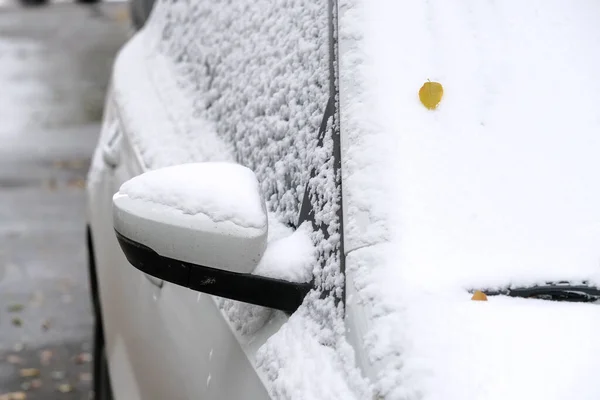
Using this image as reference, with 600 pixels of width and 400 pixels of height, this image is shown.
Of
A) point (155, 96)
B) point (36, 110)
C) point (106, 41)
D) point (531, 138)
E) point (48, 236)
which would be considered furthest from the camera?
point (106, 41)

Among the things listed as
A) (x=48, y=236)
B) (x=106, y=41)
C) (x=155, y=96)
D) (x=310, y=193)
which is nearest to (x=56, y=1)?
(x=106, y=41)

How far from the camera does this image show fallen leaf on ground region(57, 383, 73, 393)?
3.90 meters

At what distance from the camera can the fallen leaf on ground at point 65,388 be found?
3896 mm

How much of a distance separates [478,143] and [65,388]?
9.40ft

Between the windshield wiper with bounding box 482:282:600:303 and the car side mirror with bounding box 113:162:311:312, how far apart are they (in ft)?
1.06

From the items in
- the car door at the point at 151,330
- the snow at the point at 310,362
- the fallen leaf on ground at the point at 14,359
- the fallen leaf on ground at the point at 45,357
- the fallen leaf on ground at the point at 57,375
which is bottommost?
the fallen leaf on ground at the point at 14,359

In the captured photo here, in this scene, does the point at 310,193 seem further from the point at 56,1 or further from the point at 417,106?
the point at 56,1

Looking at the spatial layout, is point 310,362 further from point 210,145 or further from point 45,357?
point 45,357

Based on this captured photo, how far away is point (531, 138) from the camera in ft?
5.08

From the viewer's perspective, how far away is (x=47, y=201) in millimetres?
6348

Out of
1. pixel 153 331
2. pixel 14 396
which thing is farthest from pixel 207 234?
pixel 14 396

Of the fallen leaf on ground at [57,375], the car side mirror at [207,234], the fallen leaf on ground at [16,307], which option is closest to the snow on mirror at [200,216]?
the car side mirror at [207,234]

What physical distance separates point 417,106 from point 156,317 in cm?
81

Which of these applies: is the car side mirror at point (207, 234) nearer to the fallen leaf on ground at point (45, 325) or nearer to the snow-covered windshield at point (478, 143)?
the snow-covered windshield at point (478, 143)
